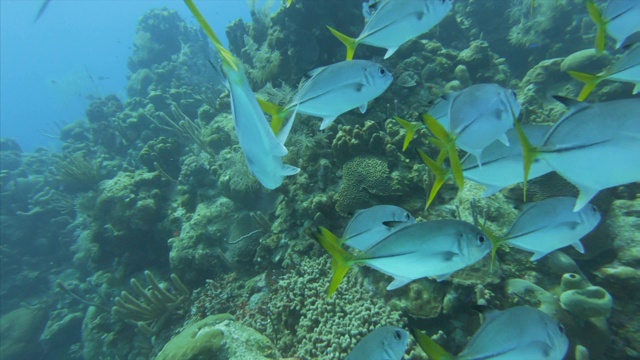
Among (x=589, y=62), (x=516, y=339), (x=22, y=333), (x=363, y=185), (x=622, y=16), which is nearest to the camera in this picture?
(x=516, y=339)

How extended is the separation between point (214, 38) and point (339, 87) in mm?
1410

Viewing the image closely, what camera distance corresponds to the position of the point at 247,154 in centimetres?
131

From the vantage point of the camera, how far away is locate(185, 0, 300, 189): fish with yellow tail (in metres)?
1.06

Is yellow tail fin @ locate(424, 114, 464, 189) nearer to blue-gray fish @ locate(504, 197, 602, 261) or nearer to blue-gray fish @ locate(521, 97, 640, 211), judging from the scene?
blue-gray fish @ locate(521, 97, 640, 211)

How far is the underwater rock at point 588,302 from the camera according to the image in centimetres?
312

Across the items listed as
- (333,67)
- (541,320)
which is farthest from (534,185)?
(333,67)

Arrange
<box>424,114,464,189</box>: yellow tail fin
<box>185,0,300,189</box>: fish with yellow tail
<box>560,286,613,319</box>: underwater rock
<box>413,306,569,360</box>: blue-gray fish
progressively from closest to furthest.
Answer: <box>185,0,300,189</box>: fish with yellow tail < <box>413,306,569,360</box>: blue-gray fish < <box>424,114,464,189</box>: yellow tail fin < <box>560,286,613,319</box>: underwater rock

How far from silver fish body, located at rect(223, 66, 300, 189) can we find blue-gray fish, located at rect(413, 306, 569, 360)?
130 cm

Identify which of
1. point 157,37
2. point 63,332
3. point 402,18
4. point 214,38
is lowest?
point 63,332

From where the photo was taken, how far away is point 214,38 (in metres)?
0.96

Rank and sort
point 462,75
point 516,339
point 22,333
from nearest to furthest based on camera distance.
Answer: point 516,339 < point 462,75 < point 22,333

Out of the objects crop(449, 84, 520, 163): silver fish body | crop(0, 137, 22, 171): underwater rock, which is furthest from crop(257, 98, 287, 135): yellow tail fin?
crop(0, 137, 22, 171): underwater rock

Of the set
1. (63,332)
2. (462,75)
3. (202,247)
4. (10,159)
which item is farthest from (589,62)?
(10,159)

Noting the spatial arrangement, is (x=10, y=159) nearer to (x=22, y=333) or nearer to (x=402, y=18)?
(x=22, y=333)
